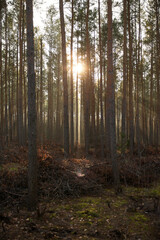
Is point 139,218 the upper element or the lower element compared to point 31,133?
lower

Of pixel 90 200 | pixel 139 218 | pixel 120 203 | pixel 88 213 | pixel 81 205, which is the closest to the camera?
pixel 139 218

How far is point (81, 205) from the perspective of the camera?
5.97 meters

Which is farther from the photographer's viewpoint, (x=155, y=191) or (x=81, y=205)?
(x=155, y=191)

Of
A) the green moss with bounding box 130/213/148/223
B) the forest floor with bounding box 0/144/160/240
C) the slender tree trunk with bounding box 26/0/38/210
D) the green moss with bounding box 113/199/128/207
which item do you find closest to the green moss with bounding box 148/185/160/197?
the forest floor with bounding box 0/144/160/240

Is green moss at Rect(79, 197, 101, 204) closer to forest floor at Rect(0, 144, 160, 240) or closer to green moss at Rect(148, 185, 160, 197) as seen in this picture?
forest floor at Rect(0, 144, 160, 240)

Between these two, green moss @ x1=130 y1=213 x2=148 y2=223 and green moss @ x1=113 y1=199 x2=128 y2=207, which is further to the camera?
green moss @ x1=113 y1=199 x2=128 y2=207

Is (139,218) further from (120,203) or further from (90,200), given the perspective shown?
(90,200)

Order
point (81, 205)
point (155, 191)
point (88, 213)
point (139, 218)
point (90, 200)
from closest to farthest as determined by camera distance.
A: 1. point (139, 218)
2. point (88, 213)
3. point (81, 205)
4. point (90, 200)
5. point (155, 191)

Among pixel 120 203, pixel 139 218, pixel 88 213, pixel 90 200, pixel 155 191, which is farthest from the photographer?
pixel 155 191

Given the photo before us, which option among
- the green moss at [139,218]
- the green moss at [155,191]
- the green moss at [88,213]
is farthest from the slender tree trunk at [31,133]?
the green moss at [155,191]

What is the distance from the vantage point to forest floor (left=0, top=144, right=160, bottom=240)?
4.33 metres

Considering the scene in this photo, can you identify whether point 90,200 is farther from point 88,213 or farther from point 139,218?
point 139,218

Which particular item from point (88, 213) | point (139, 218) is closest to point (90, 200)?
point (88, 213)

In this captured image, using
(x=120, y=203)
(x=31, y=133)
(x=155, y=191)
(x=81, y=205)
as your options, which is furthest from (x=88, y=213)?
(x=155, y=191)
